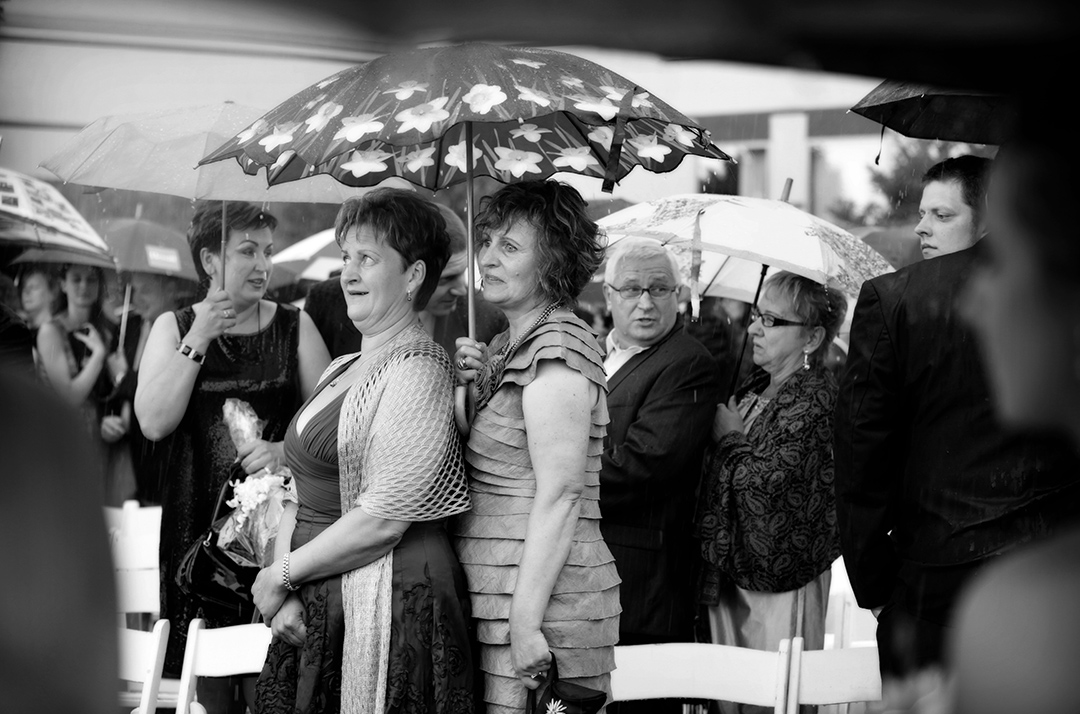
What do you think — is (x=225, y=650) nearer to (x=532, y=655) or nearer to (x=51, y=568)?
(x=532, y=655)

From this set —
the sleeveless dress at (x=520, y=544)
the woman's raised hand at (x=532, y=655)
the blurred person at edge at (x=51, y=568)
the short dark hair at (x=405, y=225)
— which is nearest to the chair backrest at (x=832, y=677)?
the sleeveless dress at (x=520, y=544)

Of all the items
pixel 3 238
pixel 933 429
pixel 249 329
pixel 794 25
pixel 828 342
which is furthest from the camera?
pixel 828 342

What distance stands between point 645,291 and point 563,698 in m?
1.85

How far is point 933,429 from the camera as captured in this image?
2830mm

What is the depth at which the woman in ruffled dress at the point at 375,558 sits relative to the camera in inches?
102

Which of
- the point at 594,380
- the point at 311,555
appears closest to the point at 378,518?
the point at 311,555

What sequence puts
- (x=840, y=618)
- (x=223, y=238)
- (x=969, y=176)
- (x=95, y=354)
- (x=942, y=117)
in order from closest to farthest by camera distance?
1. (x=969, y=176)
2. (x=942, y=117)
3. (x=223, y=238)
4. (x=840, y=618)
5. (x=95, y=354)

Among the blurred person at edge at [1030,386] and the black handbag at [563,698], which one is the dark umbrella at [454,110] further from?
the blurred person at edge at [1030,386]

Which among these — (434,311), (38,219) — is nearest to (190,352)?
(38,219)

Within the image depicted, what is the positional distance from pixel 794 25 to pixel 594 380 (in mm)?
1831

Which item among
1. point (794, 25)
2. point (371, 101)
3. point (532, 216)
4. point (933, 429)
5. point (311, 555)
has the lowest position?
point (311, 555)

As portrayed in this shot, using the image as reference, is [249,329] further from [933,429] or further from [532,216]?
[933,429]

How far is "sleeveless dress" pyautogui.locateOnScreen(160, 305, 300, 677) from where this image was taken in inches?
144

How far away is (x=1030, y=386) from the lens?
35.0 inches
